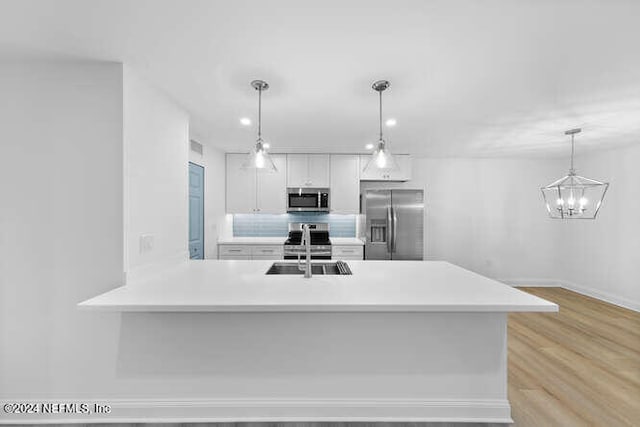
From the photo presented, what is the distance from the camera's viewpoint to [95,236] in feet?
5.93

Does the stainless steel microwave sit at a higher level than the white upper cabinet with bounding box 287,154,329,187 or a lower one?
lower

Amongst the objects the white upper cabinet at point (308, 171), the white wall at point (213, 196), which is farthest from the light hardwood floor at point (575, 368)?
the white wall at point (213, 196)

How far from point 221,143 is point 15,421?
3.12 m

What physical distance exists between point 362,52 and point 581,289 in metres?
5.49

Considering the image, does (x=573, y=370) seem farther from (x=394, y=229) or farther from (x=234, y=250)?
(x=234, y=250)

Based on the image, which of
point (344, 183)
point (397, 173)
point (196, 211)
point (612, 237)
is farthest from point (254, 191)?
point (612, 237)

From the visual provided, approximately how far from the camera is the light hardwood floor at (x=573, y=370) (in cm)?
187

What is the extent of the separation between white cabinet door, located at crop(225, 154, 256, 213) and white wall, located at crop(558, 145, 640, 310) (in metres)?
5.33

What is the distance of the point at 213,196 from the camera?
13.5 ft

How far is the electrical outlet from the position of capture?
2.00 meters

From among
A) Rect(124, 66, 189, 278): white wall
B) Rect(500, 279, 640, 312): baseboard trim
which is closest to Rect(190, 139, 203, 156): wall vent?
Rect(124, 66, 189, 278): white wall

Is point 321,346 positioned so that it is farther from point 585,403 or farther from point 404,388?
point 585,403

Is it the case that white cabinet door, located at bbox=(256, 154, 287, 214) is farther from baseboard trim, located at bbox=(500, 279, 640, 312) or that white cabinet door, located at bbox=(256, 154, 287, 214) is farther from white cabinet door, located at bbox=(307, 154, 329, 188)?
baseboard trim, located at bbox=(500, 279, 640, 312)

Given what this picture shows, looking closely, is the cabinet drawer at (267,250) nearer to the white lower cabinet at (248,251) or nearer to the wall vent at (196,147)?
the white lower cabinet at (248,251)
